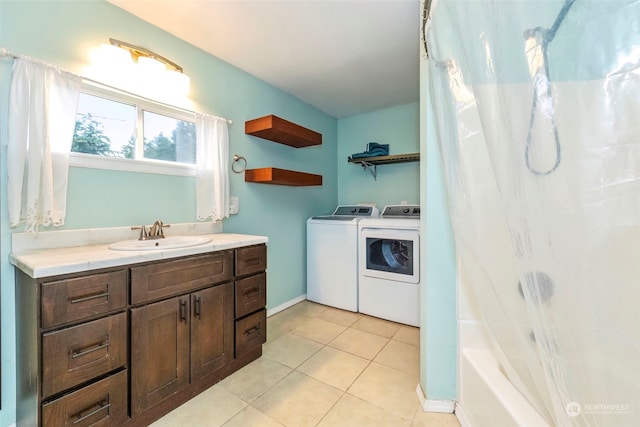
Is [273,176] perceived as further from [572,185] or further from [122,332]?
[572,185]

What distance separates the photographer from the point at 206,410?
1303 millimetres

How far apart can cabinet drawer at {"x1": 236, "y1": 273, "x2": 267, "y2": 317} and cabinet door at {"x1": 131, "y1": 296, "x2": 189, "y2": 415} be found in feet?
1.10

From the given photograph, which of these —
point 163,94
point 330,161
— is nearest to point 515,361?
point 163,94

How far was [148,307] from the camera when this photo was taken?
1176 mm

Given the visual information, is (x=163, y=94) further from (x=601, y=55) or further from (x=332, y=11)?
(x=601, y=55)

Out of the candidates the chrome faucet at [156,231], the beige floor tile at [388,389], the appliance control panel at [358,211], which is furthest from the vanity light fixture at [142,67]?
the beige floor tile at [388,389]

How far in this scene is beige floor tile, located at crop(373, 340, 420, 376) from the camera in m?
1.67

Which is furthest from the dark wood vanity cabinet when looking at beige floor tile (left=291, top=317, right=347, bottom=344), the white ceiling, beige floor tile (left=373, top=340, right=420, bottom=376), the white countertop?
the white ceiling

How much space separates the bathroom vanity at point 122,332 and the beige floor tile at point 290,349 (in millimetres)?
335

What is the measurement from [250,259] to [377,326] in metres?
1.37

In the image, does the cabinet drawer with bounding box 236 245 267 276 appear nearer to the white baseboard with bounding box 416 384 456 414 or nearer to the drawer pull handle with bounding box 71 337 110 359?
the drawer pull handle with bounding box 71 337 110 359

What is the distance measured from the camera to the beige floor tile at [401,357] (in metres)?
1.67

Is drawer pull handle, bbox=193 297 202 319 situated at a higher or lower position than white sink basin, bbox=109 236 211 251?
lower

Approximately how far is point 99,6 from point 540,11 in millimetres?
2093
